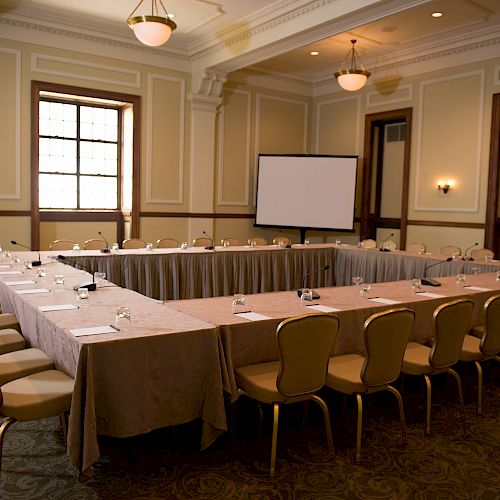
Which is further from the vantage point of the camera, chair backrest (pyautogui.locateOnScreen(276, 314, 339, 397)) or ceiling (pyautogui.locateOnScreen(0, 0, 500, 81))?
ceiling (pyautogui.locateOnScreen(0, 0, 500, 81))

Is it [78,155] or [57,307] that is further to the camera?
[78,155]

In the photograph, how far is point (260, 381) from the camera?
2.96 metres

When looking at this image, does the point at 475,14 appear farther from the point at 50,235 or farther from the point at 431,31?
the point at 50,235

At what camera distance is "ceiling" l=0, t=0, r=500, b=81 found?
730 cm

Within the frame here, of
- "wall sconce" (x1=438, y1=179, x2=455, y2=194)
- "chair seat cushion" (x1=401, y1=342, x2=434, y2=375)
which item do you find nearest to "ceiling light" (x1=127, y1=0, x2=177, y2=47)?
"chair seat cushion" (x1=401, y1=342, x2=434, y2=375)

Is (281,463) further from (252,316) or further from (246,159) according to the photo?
(246,159)

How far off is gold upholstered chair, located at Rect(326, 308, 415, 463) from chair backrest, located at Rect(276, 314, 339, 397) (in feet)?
0.66

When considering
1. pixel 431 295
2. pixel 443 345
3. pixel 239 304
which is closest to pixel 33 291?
pixel 239 304

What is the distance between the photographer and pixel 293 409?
3.71 m

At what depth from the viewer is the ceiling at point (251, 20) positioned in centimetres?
730

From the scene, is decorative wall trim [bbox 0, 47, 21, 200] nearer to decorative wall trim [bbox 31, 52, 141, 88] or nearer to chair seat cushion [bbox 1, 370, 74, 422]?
decorative wall trim [bbox 31, 52, 141, 88]

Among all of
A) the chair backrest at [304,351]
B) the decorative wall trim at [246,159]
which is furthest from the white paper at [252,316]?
the decorative wall trim at [246,159]

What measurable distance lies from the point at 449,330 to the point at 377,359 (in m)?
0.65

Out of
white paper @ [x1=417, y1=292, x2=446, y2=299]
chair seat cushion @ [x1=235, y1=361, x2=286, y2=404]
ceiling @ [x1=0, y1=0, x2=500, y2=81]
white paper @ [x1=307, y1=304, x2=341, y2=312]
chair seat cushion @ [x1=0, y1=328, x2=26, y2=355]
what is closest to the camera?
chair seat cushion @ [x1=235, y1=361, x2=286, y2=404]
